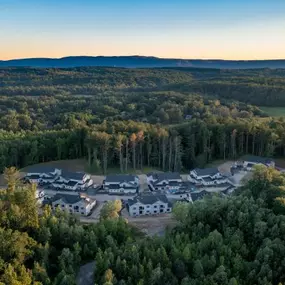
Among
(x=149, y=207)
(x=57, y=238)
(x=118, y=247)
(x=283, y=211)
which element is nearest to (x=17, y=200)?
(x=57, y=238)

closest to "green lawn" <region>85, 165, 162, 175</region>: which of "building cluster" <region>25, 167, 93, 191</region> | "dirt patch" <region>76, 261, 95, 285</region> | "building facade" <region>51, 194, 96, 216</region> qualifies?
"building cluster" <region>25, 167, 93, 191</region>

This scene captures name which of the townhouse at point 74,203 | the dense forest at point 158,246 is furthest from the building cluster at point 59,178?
the dense forest at point 158,246

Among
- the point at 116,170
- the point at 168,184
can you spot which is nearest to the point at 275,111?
the point at 116,170

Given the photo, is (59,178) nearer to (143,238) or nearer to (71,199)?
(71,199)

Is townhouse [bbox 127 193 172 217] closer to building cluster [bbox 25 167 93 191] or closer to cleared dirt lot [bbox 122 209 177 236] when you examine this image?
cleared dirt lot [bbox 122 209 177 236]

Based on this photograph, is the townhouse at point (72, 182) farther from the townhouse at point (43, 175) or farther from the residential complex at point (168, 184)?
the residential complex at point (168, 184)

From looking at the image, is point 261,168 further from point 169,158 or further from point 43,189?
point 43,189
